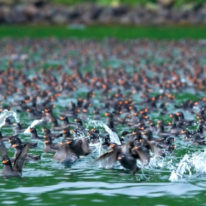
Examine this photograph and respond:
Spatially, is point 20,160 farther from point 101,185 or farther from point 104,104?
point 104,104

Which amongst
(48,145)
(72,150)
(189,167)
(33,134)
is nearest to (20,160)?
(72,150)

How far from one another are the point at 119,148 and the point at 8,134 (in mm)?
6931

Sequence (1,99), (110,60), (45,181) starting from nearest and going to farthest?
(45,181) → (1,99) → (110,60)

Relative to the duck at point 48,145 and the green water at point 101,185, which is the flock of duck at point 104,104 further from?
the green water at point 101,185

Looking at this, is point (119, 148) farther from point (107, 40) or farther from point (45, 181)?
point (107, 40)

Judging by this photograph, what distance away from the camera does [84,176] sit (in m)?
17.8

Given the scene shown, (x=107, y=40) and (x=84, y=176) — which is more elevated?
(x=107, y=40)

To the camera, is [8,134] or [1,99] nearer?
[8,134]

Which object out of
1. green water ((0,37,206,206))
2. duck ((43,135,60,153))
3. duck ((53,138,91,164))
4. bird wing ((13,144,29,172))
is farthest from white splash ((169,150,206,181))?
duck ((43,135,60,153))

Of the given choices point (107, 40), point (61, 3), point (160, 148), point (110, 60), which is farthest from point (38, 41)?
point (160, 148)

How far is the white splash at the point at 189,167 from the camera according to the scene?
1748cm

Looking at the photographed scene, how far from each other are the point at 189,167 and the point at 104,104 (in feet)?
39.4

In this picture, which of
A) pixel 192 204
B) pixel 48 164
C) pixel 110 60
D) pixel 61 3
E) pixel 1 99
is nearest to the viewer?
pixel 192 204

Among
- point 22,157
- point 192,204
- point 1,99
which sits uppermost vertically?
point 1,99
